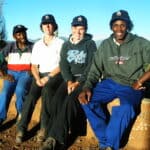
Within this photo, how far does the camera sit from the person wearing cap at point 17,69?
7633mm

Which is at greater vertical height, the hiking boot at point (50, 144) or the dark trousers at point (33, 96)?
the dark trousers at point (33, 96)

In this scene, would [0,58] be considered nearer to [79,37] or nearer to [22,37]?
[22,37]

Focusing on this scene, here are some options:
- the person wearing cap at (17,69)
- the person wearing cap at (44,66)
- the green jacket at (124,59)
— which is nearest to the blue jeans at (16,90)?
the person wearing cap at (17,69)

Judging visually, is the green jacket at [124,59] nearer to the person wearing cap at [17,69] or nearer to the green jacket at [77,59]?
the green jacket at [77,59]

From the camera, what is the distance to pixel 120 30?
6.61 m

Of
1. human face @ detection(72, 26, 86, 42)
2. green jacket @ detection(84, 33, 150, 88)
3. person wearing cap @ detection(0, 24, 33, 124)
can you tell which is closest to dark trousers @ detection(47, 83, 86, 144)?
green jacket @ detection(84, 33, 150, 88)

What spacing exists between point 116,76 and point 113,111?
0.67 meters

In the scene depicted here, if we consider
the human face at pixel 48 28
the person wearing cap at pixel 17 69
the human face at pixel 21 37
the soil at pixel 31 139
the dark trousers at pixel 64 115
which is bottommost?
the soil at pixel 31 139

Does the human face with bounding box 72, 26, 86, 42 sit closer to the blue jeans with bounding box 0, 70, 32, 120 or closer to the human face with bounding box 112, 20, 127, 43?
the human face with bounding box 112, 20, 127, 43

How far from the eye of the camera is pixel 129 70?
21.4ft

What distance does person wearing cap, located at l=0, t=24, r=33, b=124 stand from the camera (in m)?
7.63

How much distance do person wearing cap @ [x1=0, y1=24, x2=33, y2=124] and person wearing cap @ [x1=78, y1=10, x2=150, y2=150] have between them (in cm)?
149

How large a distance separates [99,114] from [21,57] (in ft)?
7.37

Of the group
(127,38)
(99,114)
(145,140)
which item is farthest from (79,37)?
(145,140)
